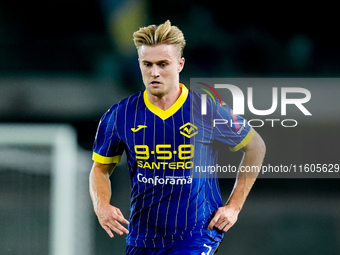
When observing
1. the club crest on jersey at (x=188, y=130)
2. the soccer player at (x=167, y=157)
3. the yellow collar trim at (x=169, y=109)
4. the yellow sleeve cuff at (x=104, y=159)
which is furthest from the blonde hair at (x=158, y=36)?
the yellow sleeve cuff at (x=104, y=159)

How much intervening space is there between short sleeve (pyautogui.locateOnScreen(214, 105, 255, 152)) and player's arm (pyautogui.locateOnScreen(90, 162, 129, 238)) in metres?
0.51

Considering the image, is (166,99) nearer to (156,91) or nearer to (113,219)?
(156,91)

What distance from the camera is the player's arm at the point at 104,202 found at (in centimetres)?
205

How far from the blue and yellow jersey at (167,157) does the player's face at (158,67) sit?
10 cm

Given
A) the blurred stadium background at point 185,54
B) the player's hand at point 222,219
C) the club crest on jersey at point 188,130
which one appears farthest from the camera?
the blurred stadium background at point 185,54

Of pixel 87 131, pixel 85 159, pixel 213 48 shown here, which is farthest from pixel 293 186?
pixel 85 159

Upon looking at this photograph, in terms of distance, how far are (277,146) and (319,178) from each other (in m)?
2.17

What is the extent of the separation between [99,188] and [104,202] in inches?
3.9

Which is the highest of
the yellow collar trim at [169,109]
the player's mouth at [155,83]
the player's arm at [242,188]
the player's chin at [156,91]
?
the player's mouth at [155,83]

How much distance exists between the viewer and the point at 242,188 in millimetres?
2303

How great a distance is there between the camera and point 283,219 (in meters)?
6.47

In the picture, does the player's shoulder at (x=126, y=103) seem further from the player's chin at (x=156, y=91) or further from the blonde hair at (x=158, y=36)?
the blonde hair at (x=158, y=36)

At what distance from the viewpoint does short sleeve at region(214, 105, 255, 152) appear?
2289 mm

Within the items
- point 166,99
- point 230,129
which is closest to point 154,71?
point 166,99
